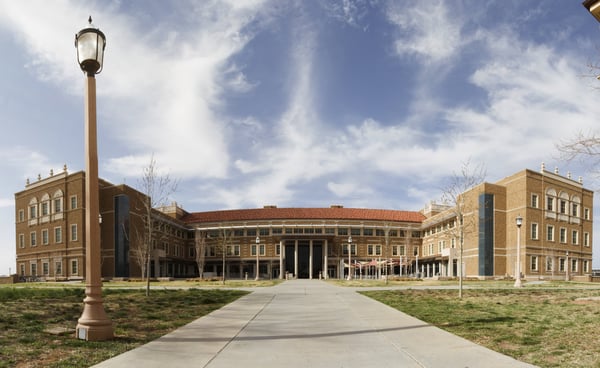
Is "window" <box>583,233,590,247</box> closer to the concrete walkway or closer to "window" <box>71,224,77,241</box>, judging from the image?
the concrete walkway

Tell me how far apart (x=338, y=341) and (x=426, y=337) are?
5.98 ft

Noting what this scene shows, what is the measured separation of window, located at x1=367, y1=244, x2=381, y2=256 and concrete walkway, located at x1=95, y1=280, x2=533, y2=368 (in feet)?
243

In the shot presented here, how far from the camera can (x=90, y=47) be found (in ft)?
30.9

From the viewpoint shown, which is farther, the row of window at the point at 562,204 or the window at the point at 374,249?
the window at the point at 374,249

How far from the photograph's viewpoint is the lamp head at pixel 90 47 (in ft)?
30.9

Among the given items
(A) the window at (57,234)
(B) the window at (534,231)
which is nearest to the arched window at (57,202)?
(A) the window at (57,234)

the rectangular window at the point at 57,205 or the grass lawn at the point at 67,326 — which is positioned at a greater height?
the rectangular window at the point at 57,205

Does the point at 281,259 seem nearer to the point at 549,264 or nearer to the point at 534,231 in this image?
the point at 534,231

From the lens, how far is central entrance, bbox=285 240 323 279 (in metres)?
82.6

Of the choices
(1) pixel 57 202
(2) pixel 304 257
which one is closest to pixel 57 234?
(1) pixel 57 202

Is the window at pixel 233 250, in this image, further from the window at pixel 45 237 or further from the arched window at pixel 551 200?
the arched window at pixel 551 200

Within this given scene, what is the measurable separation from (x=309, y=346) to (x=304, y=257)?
3018 inches

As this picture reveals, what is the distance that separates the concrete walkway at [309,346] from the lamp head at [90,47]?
5.69 metres

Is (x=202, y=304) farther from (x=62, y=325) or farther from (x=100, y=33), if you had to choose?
(x=100, y=33)
